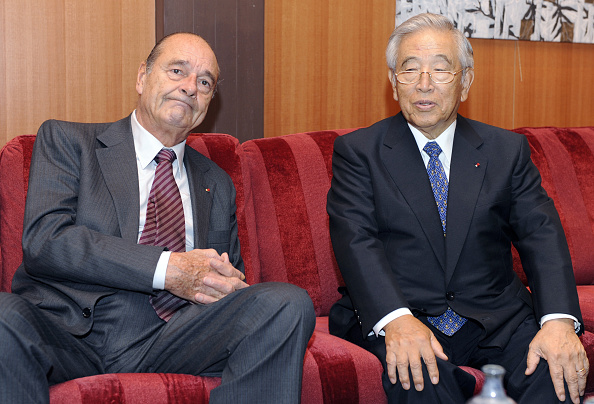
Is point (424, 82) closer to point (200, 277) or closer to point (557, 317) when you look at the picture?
point (557, 317)

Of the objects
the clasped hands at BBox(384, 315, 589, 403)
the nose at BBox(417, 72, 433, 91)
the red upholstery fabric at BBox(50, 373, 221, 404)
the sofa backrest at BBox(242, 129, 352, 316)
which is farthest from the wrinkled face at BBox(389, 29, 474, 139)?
the red upholstery fabric at BBox(50, 373, 221, 404)

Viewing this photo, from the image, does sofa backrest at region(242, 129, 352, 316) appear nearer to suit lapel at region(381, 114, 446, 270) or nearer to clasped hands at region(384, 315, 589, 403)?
suit lapel at region(381, 114, 446, 270)

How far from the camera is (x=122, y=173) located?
6.81 ft

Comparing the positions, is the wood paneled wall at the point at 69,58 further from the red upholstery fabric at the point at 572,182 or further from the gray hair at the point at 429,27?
the red upholstery fabric at the point at 572,182

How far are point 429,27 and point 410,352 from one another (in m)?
1.06

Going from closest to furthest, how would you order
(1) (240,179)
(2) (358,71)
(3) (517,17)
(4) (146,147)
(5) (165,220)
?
(5) (165,220) < (4) (146,147) < (1) (240,179) < (2) (358,71) < (3) (517,17)

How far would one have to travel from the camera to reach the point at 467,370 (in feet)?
6.65

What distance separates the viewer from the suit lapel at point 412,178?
81.8 inches

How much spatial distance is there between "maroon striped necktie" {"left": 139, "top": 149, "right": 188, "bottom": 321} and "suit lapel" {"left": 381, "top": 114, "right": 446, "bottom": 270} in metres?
0.69

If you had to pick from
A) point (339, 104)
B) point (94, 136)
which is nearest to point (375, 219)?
point (94, 136)

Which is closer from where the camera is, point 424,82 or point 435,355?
point 435,355

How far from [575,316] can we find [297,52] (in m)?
1.88

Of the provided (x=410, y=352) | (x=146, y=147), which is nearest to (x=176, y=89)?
(x=146, y=147)

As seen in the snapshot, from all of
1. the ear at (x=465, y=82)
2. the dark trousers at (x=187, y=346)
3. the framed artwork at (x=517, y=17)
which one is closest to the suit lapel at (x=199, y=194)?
the dark trousers at (x=187, y=346)
